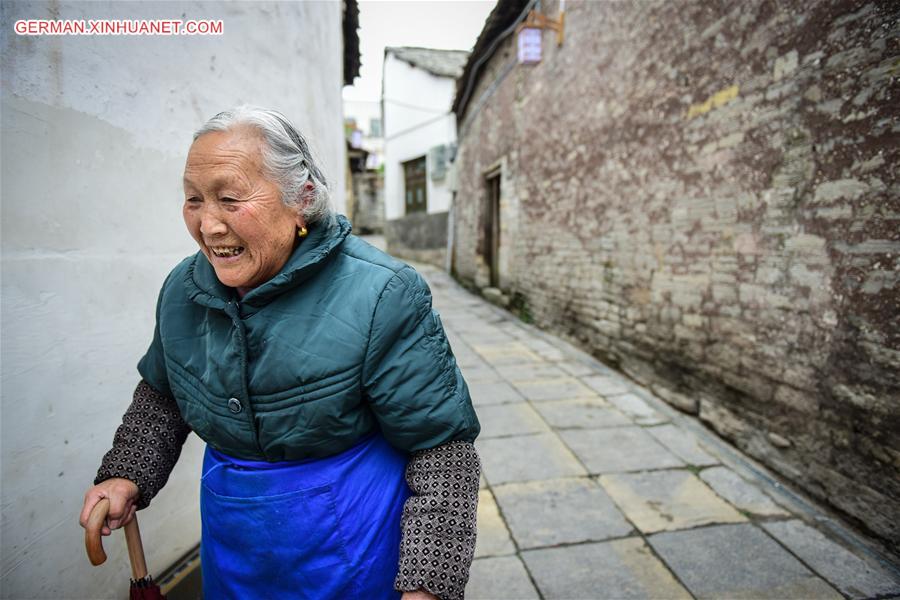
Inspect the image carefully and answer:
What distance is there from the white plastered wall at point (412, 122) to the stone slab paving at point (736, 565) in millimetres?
10877

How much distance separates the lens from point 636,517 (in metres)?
2.56

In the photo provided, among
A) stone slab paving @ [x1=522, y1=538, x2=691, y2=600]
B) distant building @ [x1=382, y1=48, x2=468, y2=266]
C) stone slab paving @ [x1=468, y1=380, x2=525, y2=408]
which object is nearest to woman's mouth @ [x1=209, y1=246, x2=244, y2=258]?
stone slab paving @ [x1=522, y1=538, x2=691, y2=600]

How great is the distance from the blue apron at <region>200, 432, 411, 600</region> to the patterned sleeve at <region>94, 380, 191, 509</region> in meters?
0.18

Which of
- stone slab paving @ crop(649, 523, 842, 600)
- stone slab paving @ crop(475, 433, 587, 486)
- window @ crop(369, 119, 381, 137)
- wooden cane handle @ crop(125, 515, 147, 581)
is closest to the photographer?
wooden cane handle @ crop(125, 515, 147, 581)

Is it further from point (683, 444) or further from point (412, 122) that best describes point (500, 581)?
point (412, 122)

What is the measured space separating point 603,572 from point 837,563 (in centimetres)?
110

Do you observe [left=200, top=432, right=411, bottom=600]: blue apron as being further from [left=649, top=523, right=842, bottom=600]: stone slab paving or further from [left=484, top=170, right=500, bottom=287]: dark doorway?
[left=484, top=170, right=500, bottom=287]: dark doorway

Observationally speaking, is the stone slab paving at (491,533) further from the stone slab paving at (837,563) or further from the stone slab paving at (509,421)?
the stone slab paving at (837,563)

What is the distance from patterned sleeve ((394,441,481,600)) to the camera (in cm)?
97

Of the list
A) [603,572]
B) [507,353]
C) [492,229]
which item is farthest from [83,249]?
[492,229]

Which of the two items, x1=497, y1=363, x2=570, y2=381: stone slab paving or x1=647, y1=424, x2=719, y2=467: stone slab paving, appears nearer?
x1=647, y1=424, x2=719, y2=467: stone slab paving

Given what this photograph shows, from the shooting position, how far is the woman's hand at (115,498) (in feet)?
3.70

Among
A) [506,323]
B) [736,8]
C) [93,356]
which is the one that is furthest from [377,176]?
[93,356]

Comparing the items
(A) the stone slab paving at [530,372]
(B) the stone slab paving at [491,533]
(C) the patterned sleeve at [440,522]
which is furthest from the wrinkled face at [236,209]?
(A) the stone slab paving at [530,372]
